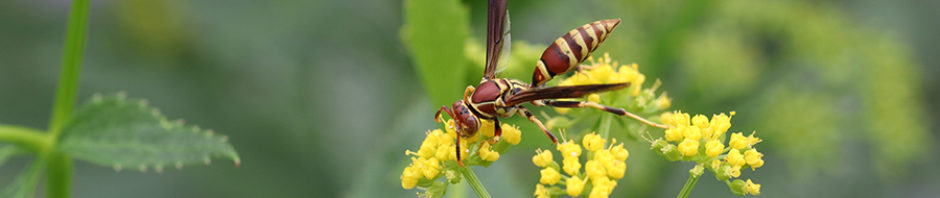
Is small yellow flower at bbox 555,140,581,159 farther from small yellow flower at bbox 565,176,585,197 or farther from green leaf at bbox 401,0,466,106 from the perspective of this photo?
green leaf at bbox 401,0,466,106

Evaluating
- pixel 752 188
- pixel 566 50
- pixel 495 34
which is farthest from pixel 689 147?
pixel 495 34

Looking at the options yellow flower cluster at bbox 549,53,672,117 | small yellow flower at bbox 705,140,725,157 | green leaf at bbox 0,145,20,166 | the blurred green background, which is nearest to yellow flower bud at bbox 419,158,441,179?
yellow flower cluster at bbox 549,53,672,117

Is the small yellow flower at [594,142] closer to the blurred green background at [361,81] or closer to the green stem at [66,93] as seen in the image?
the green stem at [66,93]

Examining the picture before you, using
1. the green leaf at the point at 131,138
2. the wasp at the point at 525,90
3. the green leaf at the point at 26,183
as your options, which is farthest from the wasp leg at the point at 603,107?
the green leaf at the point at 26,183

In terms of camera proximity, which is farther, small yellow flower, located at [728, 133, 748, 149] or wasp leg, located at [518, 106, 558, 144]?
wasp leg, located at [518, 106, 558, 144]

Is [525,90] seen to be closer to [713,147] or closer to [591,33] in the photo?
[591,33]

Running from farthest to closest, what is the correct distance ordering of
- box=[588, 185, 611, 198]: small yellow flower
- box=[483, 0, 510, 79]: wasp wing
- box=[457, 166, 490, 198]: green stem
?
box=[483, 0, 510, 79]: wasp wing, box=[457, 166, 490, 198]: green stem, box=[588, 185, 611, 198]: small yellow flower
